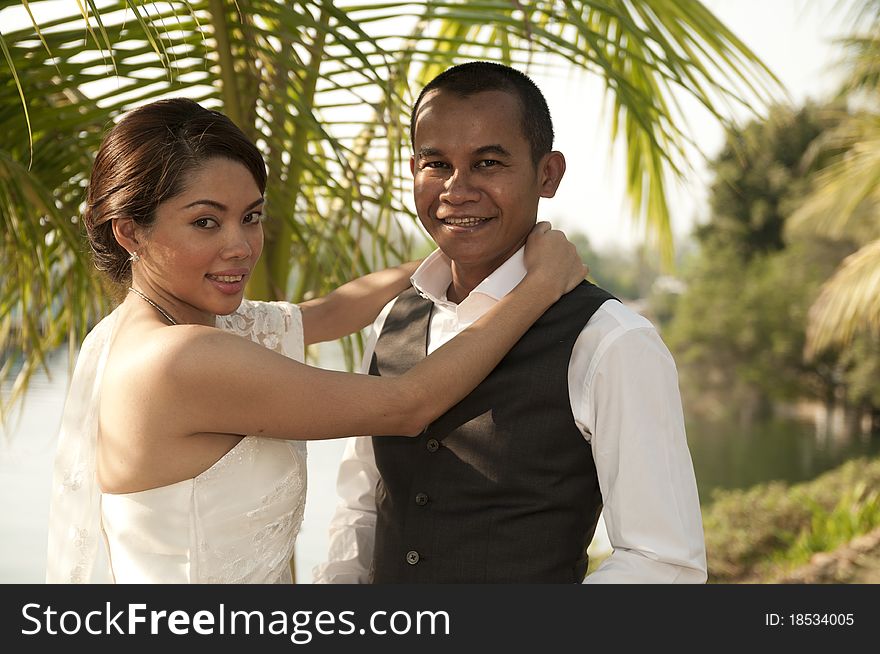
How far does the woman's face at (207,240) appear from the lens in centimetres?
150

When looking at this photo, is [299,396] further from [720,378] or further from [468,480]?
[720,378]

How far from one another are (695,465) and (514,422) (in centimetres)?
1754

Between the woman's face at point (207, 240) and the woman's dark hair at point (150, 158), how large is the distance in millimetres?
18

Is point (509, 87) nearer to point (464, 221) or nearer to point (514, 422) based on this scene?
point (464, 221)

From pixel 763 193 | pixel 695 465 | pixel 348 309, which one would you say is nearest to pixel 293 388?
pixel 348 309

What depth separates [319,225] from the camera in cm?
272

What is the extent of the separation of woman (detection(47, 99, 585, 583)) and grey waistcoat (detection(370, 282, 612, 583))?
0.06 meters

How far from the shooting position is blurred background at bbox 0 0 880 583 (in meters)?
2.00

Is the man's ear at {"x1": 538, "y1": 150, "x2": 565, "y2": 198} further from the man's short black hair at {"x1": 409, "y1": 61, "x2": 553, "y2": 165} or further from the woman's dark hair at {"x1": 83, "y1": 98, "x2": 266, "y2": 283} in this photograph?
the woman's dark hair at {"x1": 83, "y1": 98, "x2": 266, "y2": 283}

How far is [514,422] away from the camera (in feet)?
5.10

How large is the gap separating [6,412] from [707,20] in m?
1.94

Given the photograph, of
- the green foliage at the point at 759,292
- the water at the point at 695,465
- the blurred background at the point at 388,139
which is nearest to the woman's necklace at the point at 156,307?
the blurred background at the point at 388,139

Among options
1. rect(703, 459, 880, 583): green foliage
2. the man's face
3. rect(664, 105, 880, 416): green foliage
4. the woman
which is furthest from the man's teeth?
rect(664, 105, 880, 416): green foliage

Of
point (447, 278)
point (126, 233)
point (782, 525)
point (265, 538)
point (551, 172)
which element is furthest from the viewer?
point (782, 525)
